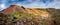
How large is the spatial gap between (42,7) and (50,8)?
0.14 metres

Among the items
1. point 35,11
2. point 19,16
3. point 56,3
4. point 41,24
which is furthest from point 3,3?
point 56,3

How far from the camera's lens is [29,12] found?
7.95 ft

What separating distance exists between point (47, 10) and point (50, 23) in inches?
9.5

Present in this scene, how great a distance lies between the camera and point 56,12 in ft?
7.92

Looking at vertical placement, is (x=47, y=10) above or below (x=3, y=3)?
below

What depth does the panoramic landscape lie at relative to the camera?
7.82 ft

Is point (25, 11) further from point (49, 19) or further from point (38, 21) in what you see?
point (49, 19)

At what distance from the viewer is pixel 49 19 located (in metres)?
2.40

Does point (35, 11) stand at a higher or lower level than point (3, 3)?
lower

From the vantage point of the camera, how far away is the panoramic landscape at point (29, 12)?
238 cm

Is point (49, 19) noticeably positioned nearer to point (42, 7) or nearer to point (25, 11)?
point (42, 7)

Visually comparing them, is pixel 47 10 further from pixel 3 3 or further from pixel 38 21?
pixel 3 3

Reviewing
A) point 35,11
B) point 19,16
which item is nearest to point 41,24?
point 35,11

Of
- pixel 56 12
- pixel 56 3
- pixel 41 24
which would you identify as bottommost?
pixel 41 24
